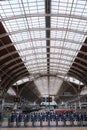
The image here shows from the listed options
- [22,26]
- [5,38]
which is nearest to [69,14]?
[22,26]

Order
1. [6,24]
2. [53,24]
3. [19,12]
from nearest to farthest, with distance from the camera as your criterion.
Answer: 1. [19,12]
2. [6,24]
3. [53,24]

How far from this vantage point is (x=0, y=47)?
4803cm

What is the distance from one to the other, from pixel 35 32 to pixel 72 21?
8.63m

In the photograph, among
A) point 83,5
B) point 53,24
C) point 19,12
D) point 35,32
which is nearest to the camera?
point 83,5

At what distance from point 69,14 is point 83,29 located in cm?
591

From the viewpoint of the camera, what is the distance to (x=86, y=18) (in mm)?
38531

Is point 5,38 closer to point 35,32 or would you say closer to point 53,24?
point 35,32

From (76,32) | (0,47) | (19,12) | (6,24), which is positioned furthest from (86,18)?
(0,47)

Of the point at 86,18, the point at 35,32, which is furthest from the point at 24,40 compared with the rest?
the point at 86,18

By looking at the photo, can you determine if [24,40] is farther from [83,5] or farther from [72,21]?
[83,5]

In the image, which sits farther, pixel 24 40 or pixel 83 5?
pixel 24 40

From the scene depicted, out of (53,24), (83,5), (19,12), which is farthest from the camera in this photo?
(53,24)

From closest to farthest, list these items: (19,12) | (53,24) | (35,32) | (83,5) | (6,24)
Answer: (83,5), (19,12), (6,24), (53,24), (35,32)

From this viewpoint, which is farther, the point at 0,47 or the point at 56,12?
the point at 0,47
